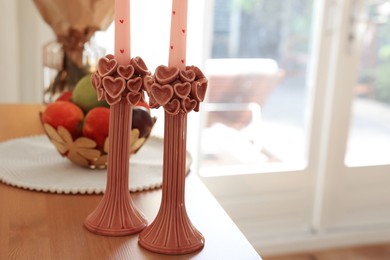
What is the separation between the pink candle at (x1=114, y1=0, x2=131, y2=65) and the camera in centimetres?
66

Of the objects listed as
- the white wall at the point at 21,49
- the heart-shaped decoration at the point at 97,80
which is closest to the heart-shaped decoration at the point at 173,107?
the heart-shaped decoration at the point at 97,80

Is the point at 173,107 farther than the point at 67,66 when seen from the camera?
No

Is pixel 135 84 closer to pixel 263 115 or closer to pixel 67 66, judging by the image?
pixel 67 66

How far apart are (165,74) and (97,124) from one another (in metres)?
0.26

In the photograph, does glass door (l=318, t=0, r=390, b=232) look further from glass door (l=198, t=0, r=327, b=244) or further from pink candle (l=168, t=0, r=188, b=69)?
pink candle (l=168, t=0, r=188, b=69)

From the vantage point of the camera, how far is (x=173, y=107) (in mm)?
615

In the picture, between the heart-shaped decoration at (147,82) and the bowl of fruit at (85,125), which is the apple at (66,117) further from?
the heart-shaped decoration at (147,82)

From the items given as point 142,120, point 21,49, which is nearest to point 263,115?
point 21,49

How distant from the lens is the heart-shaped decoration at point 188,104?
61 centimetres

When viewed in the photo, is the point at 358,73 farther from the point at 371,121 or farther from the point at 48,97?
the point at 48,97

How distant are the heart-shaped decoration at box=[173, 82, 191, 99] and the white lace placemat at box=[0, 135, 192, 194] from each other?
10.4 inches

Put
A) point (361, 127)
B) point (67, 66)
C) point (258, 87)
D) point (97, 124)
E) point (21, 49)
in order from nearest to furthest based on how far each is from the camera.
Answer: point (97, 124) → point (67, 66) → point (21, 49) → point (258, 87) → point (361, 127)

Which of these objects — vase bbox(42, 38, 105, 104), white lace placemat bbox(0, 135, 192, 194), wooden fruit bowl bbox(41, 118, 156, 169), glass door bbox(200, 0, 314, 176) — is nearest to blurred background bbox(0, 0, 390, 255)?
glass door bbox(200, 0, 314, 176)

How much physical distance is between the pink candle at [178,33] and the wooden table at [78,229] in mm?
209
